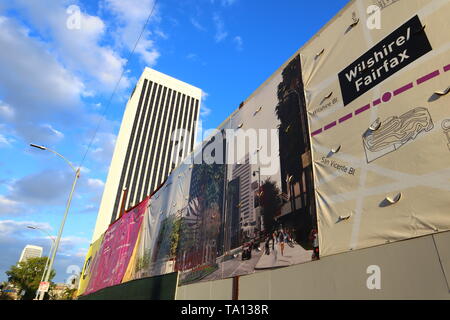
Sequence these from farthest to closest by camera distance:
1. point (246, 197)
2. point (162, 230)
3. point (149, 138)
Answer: point (149, 138), point (162, 230), point (246, 197)

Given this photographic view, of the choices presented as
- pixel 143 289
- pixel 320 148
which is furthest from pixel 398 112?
pixel 143 289

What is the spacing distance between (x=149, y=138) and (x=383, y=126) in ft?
251

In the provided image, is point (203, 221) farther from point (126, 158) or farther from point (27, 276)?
point (27, 276)

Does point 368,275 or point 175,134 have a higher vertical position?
point 175,134

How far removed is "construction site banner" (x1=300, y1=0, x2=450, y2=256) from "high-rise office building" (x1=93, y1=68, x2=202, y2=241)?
6167cm

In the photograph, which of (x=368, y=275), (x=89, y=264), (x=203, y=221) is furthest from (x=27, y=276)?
(x=368, y=275)

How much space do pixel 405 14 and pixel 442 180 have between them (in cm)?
360

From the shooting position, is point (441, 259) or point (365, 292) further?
point (365, 292)

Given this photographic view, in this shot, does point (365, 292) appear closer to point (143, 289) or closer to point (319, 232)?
point (319, 232)

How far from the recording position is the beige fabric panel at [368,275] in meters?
4.52

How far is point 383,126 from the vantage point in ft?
19.0

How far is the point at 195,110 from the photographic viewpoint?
9075 centimetres

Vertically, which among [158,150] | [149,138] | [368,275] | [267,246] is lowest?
[368,275]

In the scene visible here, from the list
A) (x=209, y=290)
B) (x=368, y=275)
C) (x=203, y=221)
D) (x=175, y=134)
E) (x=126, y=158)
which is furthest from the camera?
(x=175, y=134)
